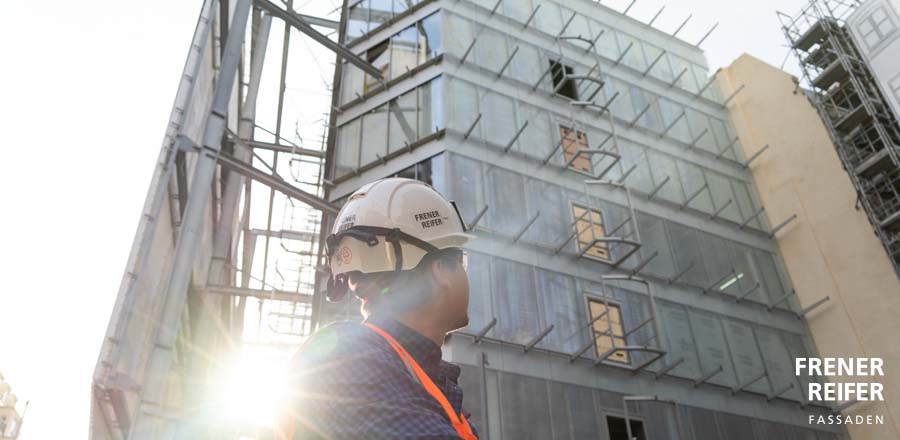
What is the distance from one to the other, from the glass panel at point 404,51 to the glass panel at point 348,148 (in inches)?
92.0

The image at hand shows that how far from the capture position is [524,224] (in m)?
19.2

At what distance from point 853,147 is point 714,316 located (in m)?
10.9

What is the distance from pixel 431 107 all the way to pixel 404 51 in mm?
3606

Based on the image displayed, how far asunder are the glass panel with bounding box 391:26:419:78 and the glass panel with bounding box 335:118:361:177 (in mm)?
2337

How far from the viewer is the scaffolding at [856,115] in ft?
81.1

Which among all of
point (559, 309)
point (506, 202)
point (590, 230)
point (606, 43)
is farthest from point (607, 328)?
point (606, 43)

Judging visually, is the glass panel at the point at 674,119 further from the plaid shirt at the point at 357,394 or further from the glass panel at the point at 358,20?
the plaid shirt at the point at 357,394

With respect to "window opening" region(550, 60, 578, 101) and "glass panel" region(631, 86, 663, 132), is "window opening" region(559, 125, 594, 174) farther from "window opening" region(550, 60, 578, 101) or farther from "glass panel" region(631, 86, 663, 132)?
"glass panel" region(631, 86, 663, 132)

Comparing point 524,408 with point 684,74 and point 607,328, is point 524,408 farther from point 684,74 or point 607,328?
point 684,74

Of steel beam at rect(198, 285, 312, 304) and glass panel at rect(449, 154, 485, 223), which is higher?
glass panel at rect(449, 154, 485, 223)

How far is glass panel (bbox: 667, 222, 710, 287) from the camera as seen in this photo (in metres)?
22.0

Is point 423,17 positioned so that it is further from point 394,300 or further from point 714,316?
point 394,300

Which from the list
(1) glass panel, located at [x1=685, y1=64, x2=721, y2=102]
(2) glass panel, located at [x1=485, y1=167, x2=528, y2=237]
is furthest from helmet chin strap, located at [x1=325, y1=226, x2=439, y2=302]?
(1) glass panel, located at [x1=685, y1=64, x2=721, y2=102]

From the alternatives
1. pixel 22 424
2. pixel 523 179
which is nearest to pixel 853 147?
pixel 523 179
